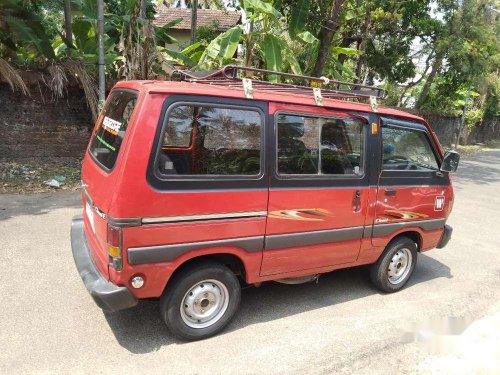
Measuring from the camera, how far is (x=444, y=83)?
19.2 metres

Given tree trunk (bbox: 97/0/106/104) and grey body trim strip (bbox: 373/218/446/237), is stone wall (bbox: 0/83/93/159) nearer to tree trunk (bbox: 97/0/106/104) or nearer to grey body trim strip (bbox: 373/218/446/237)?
tree trunk (bbox: 97/0/106/104)

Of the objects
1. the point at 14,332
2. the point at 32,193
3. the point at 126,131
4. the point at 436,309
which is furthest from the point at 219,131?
the point at 32,193

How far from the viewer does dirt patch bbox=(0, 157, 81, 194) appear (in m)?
7.42

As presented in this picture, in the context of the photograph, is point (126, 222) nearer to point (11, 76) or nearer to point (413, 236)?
point (413, 236)

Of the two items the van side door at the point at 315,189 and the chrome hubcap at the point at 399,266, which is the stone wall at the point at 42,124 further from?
the chrome hubcap at the point at 399,266

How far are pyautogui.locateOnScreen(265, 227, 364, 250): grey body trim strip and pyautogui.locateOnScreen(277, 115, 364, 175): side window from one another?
0.54m

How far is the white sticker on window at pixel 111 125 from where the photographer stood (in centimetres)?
328

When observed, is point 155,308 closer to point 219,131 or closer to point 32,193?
point 219,131

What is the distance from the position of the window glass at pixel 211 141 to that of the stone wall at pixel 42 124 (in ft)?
22.2

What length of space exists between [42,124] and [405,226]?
24.9 ft

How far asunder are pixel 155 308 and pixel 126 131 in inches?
68.4

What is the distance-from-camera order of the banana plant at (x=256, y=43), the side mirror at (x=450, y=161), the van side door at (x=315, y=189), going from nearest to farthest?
the van side door at (x=315, y=189) < the side mirror at (x=450, y=161) < the banana plant at (x=256, y=43)

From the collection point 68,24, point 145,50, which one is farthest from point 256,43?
point 68,24

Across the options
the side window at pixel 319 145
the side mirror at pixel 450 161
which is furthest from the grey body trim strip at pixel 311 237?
the side mirror at pixel 450 161
